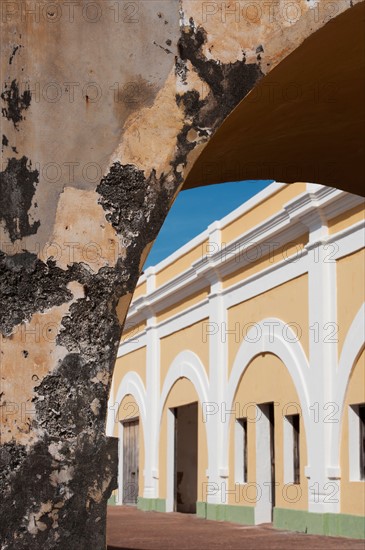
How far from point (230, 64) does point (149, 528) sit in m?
13.8

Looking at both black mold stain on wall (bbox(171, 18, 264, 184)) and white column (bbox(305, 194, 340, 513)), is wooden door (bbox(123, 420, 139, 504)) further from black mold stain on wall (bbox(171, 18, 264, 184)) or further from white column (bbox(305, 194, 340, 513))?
black mold stain on wall (bbox(171, 18, 264, 184))

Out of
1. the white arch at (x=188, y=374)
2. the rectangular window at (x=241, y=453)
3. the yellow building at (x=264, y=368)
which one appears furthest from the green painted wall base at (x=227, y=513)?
the white arch at (x=188, y=374)

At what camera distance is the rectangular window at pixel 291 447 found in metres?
14.2

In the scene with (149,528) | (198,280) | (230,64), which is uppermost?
(198,280)

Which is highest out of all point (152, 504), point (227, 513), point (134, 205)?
point (134, 205)

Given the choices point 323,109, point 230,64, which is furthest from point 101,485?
point 323,109

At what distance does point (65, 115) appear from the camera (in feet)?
9.90

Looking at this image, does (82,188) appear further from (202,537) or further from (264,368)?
(264,368)

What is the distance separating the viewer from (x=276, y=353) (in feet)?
48.6

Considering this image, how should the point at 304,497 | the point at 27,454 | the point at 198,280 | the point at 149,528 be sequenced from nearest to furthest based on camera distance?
1. the point at 27,454
2. the point at 304,497
3. the point at 149,528
4. the point at 198,280

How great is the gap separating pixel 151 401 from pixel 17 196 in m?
18.8

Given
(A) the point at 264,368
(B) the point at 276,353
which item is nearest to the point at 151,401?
(A) the point at 264,368

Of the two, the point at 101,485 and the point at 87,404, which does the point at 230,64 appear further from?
the point at 101,485

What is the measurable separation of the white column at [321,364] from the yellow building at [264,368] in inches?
0.7
